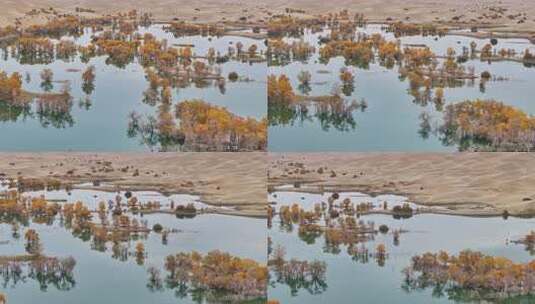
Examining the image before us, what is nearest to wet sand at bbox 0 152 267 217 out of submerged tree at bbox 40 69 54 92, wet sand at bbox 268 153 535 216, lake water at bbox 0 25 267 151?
lake water at bbox 0 25 267 151

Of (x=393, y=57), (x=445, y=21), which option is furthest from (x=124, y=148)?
(x=445, y=21)

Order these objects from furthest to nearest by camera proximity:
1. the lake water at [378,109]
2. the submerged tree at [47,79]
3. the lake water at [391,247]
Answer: the submerged tree at [47,79]
the lake water at [378,109]
the lake water at [391,247]

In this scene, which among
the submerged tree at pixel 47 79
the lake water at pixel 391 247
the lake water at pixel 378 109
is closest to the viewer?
the lake water at pixel 391 247

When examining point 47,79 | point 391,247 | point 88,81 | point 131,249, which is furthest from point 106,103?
point 391,247

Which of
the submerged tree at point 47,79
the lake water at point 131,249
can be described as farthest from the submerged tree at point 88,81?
the lake water at point 131,249

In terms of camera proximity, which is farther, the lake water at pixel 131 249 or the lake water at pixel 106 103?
the lake water at pixel 106 103

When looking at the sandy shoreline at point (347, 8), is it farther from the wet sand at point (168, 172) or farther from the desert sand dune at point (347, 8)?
the wet sand at point (168, 172)

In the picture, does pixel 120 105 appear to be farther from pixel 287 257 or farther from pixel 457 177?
pixel 457 177
